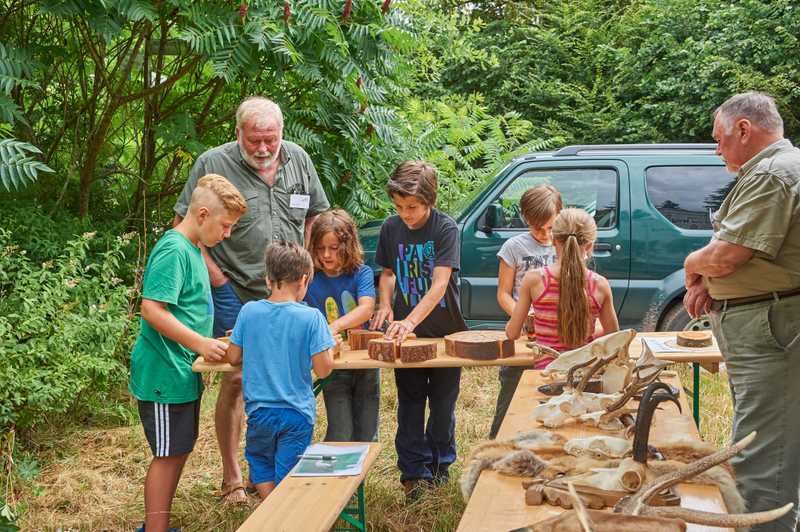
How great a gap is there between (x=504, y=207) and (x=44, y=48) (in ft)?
13.2

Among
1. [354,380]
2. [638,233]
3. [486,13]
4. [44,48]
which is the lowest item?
[354,380]

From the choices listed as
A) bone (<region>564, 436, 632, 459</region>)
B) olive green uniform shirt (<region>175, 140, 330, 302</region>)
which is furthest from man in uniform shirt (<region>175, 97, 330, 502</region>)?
bone (<region>564, 436, 632, 459</region>)

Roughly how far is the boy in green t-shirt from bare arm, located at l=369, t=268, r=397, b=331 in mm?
1061

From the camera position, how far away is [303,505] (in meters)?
3.33

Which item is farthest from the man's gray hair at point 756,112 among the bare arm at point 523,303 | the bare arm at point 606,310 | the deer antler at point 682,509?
the deer antler at point 682,509

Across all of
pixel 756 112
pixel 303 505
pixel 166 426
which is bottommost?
pixel 303 505

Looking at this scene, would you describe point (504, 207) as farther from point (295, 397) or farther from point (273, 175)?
point (295, 397)

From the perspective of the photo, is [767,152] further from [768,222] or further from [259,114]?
[259,114]

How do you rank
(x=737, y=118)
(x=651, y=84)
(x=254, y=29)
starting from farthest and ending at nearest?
(x=651, y=84)
(x=254, y=29)
(x=737, y=118)

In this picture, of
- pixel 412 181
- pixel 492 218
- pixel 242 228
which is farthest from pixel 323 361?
pixel 492 218

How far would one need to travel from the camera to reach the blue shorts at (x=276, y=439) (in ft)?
13.1

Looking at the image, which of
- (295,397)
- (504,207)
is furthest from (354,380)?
(504,207)

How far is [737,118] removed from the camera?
12.6 feet

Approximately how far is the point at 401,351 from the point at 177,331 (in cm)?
106
